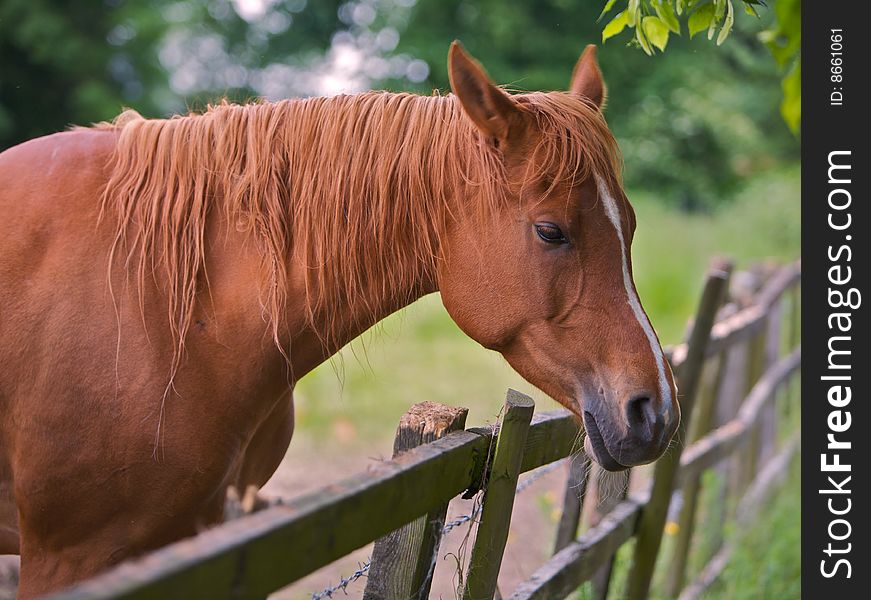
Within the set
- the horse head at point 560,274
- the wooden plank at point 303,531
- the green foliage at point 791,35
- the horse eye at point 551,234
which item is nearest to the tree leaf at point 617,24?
the horse head at point 560,274

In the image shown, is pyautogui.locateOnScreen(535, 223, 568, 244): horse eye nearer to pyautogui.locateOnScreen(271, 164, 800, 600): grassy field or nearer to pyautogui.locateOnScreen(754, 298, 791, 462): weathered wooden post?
pyautogui.locateOnScreen(271, 164, 800, 600): grassy field

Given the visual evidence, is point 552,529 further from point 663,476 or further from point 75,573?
point 75,573

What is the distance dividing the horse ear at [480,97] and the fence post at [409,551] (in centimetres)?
85

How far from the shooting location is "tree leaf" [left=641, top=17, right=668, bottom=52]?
2.47 metres

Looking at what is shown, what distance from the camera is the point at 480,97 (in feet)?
7.42

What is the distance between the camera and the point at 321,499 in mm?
1389

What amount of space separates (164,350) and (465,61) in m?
1.12

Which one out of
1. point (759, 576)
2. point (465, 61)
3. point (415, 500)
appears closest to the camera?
point (415, 500)

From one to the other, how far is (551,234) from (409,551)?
909 mm

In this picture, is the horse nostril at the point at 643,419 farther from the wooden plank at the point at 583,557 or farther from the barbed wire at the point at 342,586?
the barbed wire at the point at 342,586

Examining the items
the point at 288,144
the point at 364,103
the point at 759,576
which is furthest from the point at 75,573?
the point at 759,576

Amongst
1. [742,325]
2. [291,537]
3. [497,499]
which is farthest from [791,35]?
[742,325]

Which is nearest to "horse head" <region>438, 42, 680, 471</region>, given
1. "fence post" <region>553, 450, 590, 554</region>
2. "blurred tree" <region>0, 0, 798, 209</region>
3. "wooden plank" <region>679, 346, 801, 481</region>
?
"fence post" <region>553, 450, 590, 554</region>

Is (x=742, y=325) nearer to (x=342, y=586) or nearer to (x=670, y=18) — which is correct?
(x=670, y=18)
